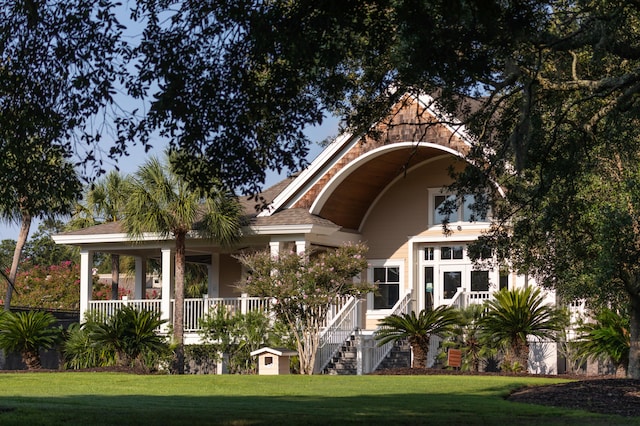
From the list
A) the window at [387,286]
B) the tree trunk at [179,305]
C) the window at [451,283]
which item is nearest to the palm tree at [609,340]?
the window at [451,283]

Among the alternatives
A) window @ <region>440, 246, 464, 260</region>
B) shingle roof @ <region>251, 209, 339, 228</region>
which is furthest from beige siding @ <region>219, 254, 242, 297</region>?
window @ <region>440, 246, 464, 260</region>

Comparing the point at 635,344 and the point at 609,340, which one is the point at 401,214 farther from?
the point at 635,344

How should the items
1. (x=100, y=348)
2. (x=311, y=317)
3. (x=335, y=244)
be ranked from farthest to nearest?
(x=335, y=244) < (x=100, y=348) < (x=311, y=317)

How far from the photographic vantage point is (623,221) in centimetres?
1662

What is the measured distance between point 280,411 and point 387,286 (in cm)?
1764

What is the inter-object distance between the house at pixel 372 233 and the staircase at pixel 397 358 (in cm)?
23

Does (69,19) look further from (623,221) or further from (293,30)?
(623,221)

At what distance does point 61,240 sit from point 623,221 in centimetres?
2008

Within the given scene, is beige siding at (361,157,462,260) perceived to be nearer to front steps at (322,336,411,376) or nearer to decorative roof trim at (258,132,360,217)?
decorative roof trim at (258,132,360,217)

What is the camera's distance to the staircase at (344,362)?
90.5ft

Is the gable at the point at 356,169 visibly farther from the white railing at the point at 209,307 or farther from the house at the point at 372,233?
the white railing at the point at 209,307

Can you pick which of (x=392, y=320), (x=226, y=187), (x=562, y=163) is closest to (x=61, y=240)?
(x=392, y=320)

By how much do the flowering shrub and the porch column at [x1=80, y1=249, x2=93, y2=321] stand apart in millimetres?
7080

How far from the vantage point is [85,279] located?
3234cm
